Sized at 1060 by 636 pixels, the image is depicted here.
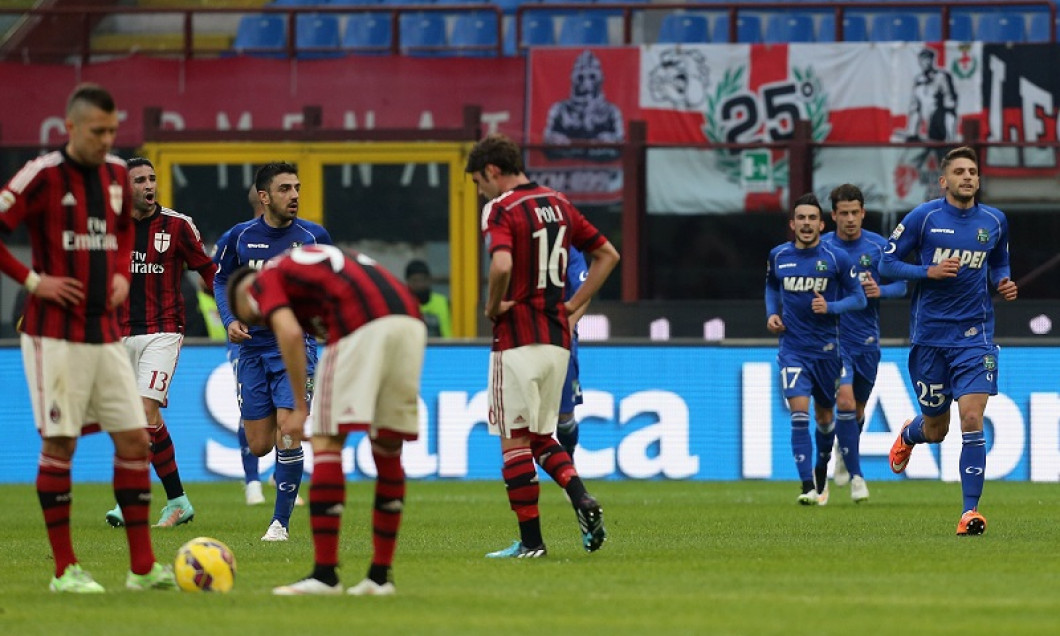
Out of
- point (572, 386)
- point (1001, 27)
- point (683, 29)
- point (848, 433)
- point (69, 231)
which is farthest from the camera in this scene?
point (683, 29)

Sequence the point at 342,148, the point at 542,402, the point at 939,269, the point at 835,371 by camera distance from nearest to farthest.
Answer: the point at 542,402, the point at 939,269, the point at 835,371, the point at 342,148

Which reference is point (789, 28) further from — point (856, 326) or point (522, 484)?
point (522, 484)

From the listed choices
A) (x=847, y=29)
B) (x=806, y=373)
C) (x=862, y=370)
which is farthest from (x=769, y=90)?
(x=806, y=373)

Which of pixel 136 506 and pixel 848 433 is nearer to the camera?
pixel 136 506

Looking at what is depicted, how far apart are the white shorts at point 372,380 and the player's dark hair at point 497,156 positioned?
1740mm

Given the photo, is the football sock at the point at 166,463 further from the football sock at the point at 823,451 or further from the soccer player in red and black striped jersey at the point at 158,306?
the football sock at the point at 823,451

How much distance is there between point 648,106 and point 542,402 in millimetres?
11985

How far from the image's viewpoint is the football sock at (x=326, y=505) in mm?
7562

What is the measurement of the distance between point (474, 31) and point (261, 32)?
2829 mm

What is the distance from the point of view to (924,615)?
278 inches

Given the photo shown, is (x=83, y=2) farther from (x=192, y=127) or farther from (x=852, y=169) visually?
(x=852, y=169)

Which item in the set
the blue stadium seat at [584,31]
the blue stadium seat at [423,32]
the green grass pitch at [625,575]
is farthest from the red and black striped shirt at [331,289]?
the blue stadium seat at [423,32]

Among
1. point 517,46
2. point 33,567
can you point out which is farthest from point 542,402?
point 517,46

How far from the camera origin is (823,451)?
48.5 ft
